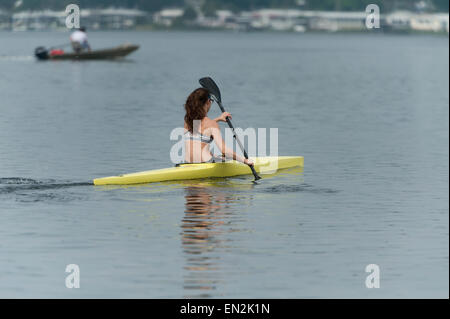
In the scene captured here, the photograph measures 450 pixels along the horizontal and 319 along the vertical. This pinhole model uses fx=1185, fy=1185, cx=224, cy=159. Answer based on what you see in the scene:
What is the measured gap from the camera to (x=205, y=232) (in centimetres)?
1680

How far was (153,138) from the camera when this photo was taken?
3089 centimetres

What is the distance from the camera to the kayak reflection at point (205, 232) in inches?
555

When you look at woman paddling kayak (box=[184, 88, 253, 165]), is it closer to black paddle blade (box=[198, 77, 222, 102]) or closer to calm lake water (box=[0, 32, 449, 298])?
calm lake water (box=[0, 32, 449, 298])

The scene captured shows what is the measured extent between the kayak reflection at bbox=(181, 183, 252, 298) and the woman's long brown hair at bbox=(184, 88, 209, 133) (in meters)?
1.19

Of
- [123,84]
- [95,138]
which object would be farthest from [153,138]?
[123,84]

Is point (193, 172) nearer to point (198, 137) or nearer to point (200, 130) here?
point (198, 137)

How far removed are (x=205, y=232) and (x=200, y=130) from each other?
4.39 m

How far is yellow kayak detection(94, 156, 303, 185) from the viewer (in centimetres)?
2081

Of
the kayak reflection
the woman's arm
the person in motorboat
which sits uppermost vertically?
the person in motorboat

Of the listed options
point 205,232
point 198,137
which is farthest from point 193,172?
point 205,232

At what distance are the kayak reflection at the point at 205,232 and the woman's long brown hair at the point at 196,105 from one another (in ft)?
3.90

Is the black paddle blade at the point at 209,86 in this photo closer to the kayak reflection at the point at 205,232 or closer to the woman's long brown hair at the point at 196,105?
the woman's long brown hair at the point at 196,105

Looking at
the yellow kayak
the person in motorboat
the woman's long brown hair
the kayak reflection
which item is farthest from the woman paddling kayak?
the person in motorboat
